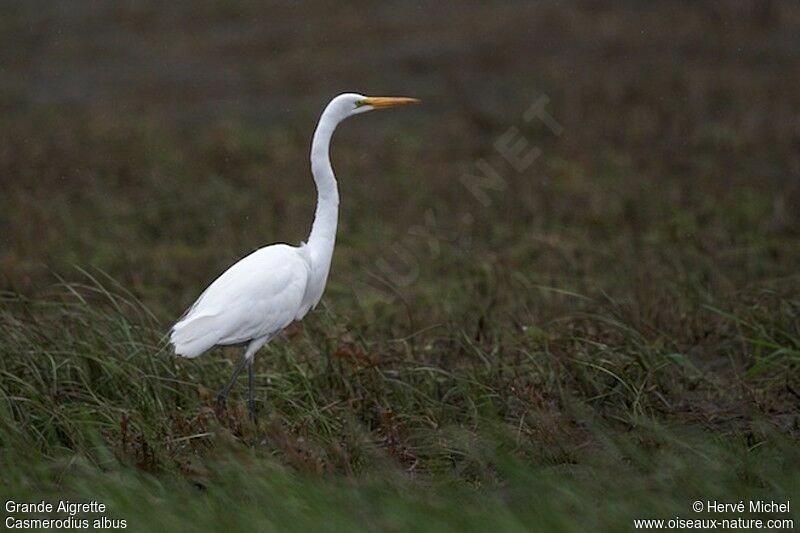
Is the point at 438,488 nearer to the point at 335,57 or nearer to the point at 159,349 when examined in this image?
the point at 159,349

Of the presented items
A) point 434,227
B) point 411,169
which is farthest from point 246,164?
point 434,227

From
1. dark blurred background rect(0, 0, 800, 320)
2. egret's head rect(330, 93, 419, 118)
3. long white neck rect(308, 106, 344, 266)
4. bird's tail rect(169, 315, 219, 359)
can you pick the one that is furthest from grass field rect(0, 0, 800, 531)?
egret's head rect(330, 93, 419, 118)

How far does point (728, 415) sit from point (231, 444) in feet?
6.75

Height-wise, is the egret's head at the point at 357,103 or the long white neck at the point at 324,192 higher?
the egret's head at the point at 357,103

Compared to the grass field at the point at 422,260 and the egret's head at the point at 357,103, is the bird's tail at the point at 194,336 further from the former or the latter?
the egret's head at the point at 357,103

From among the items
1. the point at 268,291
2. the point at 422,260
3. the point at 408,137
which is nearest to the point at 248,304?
the point at 268,291

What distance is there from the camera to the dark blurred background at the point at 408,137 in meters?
8.97

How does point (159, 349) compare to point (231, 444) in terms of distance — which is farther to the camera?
point (159, 349)

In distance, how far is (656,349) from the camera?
228 inches

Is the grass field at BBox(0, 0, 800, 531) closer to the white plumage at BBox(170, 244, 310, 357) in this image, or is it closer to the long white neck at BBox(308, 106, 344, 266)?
the white plumage at BBox(170, 244, 310, 357)

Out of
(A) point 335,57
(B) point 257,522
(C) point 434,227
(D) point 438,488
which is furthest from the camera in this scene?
(A) point 335,57

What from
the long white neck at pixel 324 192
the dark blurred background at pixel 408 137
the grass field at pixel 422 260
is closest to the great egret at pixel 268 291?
the long white neck at pixel 324 192

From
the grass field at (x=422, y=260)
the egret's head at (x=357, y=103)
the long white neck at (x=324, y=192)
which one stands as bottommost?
the grass field at (x=422, y=260)

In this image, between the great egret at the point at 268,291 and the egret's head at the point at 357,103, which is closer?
the great egret at the point at 268,291
